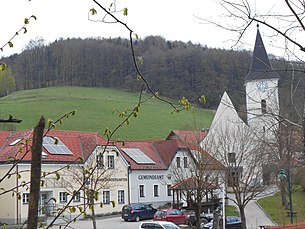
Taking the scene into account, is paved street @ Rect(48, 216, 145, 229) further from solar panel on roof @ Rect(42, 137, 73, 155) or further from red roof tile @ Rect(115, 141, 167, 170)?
red roof tile @ Rect(115, 141, 167, 170)

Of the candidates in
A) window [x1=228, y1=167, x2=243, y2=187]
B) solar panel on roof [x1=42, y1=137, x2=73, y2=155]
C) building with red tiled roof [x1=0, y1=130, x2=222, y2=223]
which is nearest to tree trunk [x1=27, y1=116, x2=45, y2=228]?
window [x1=228, y1=167, x2=243, y2=187]

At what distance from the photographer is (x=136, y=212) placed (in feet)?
125

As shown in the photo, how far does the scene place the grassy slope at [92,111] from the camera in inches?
2768

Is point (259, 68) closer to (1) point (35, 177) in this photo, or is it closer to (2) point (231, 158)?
(1) point (35, 177)

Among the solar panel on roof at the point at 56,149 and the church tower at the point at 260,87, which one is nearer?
the church tower at the point at 260,87

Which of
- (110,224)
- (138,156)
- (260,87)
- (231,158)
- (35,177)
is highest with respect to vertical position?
(260,87)

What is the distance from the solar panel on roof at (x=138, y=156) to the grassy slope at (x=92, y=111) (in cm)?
1550

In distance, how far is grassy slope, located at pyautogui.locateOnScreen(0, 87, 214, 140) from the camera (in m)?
70.3

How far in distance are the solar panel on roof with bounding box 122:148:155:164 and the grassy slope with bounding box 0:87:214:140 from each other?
1550cm

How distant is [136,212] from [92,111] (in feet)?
145

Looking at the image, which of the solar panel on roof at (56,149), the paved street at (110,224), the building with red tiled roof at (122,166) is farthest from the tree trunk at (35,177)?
the solar panel on roof at (56,149)

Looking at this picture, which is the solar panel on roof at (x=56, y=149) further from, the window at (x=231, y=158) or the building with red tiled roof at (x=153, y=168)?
the window at (x=231, y=158)

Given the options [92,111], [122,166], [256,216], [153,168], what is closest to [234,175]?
[256,216]

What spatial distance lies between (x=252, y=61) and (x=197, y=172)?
2204 centimetres
